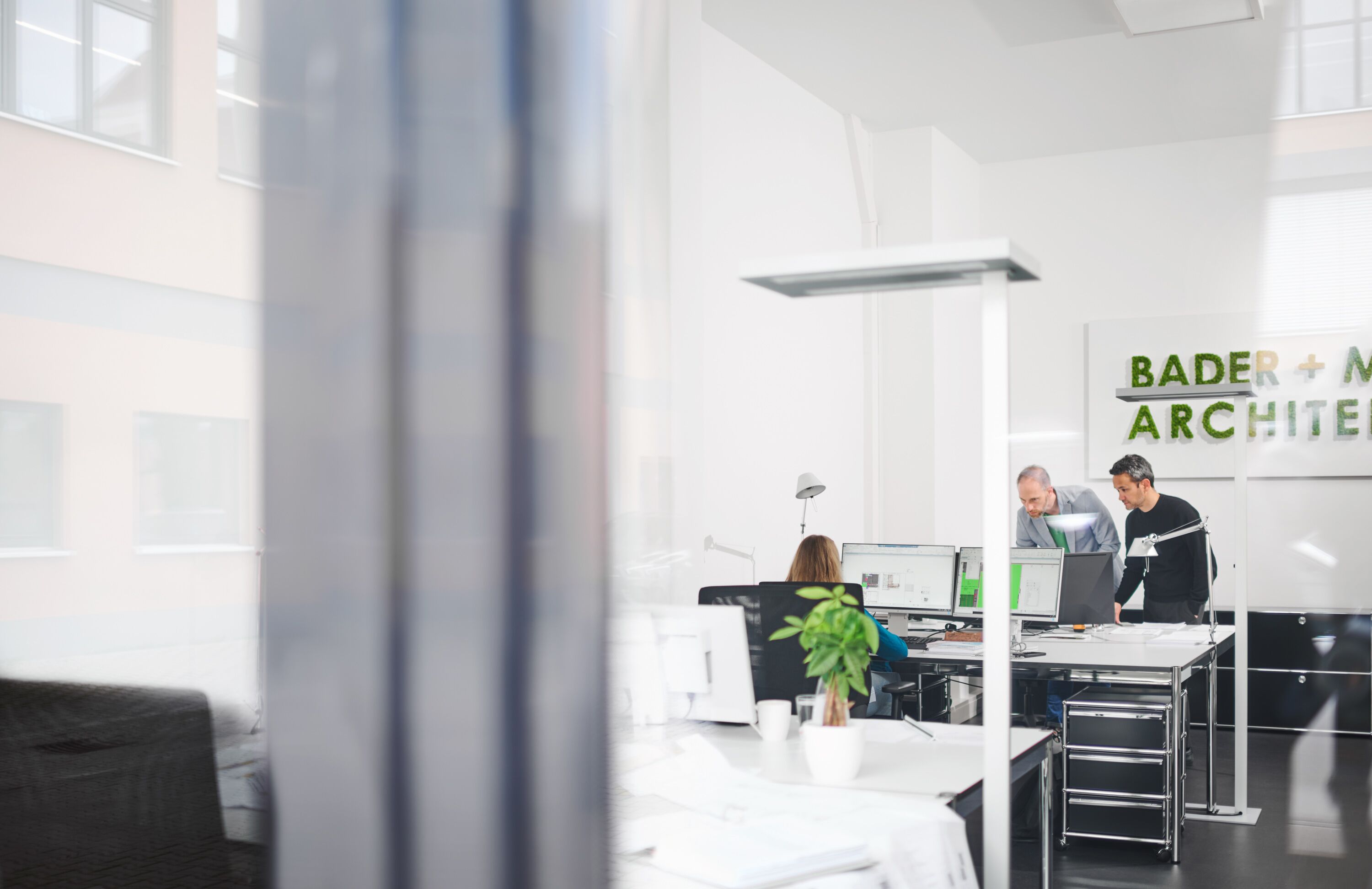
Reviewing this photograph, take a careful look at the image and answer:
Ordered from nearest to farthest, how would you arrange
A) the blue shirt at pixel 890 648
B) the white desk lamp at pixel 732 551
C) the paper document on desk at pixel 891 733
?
1. the paper document on desk at pixel 891 733
2. the blue shirt at pixel 890 648
3. the white desk lamp at pixel 732 551

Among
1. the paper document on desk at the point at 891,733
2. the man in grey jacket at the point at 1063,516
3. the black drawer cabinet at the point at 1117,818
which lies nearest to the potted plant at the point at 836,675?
the paper document on desk at the point at 891,733

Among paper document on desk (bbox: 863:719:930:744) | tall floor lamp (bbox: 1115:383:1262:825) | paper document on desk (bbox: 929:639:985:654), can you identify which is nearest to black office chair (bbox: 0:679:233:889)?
paper document on desk (bbox: 863:719:930:744)

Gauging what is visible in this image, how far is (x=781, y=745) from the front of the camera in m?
2.47

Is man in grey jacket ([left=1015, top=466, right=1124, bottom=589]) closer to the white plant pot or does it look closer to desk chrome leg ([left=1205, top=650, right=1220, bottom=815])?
desk chrome leg ([left=1205, top=650, right=1220, bottom=815])

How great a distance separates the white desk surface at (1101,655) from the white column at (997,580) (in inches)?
89.8

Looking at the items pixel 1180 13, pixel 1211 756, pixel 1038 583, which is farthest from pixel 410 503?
pixel 1180 13

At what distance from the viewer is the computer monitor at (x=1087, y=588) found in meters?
4.82

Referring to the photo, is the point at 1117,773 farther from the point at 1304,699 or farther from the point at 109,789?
the point at 109,789

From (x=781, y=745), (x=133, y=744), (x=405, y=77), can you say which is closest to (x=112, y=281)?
(x=133, y=744)

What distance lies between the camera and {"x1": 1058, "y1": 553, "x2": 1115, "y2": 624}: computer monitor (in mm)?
4820

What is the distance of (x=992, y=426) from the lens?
1759 mm

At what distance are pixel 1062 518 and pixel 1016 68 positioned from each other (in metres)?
2.53

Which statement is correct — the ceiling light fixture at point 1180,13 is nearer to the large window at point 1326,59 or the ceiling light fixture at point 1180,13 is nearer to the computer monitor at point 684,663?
the large window at point 1326,59

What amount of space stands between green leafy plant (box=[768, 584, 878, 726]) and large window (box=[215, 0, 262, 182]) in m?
1.18
